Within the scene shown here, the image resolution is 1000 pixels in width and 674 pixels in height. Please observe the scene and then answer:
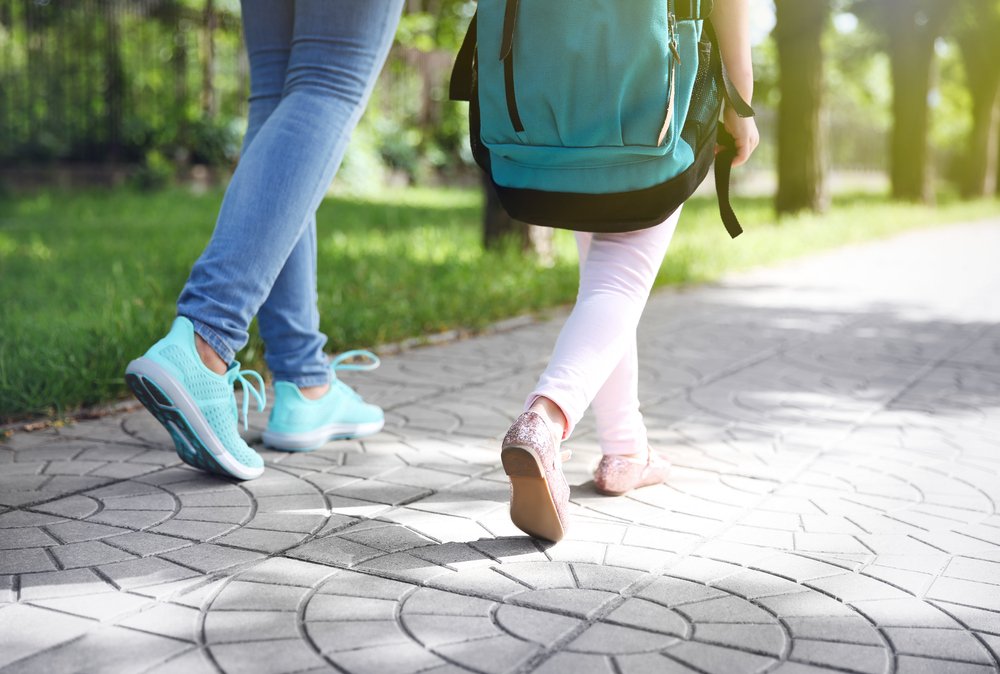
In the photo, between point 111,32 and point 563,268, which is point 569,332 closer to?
point 563,268

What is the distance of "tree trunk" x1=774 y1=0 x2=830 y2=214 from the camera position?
13008 mm

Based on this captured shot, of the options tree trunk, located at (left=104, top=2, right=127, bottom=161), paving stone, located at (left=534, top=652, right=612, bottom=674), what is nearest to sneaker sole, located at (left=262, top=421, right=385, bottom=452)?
paving stone, located at (left=534, top=652, right=612, bottom=674)

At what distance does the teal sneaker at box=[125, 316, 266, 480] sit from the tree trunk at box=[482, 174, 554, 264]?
5.15 metres

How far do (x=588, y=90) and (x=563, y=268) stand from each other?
488 cm

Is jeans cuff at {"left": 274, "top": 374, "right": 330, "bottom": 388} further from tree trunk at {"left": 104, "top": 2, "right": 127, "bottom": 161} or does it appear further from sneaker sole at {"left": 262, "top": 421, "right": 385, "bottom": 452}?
tree trunk at {"left": 104, "top": 2, "right": 127, "bottom": 161}

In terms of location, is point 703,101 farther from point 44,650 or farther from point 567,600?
point 44,650

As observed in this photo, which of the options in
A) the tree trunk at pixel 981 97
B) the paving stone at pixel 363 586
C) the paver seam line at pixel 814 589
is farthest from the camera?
the tree trunk at pixel 981 97

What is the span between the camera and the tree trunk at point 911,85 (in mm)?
19203

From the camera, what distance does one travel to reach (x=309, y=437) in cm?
303

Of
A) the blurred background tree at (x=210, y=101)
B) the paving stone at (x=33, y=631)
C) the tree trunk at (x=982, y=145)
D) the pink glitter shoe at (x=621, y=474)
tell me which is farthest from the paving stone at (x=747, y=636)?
the tree trunk at (x=982, y=145)

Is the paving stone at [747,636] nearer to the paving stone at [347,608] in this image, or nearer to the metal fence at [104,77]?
the paving stone at [347,608]

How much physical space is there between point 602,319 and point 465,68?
0.68 metres

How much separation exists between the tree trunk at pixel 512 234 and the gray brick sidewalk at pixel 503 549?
367 cm

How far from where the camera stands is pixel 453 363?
453 cm
